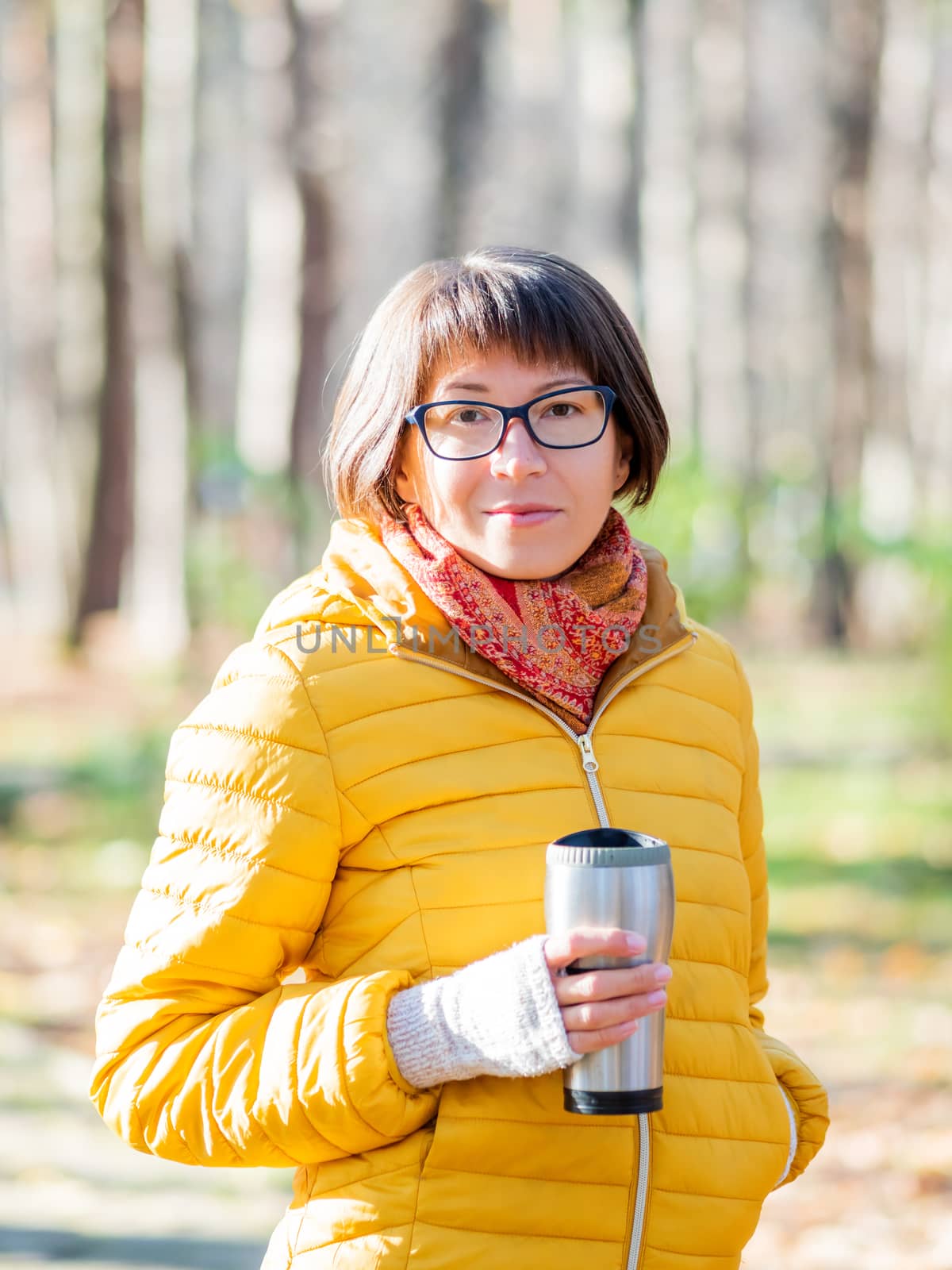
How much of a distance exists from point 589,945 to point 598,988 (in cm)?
5

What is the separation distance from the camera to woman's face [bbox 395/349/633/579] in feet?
7.13

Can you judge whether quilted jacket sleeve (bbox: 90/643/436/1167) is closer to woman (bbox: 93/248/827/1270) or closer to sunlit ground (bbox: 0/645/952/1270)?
woman (bbox: 93/248/827/1270)

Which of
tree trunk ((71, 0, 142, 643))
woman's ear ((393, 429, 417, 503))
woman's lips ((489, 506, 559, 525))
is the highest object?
tree trunk ((71, 0, 142, 643))

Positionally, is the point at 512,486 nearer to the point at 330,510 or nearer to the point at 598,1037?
the point at 598,1037

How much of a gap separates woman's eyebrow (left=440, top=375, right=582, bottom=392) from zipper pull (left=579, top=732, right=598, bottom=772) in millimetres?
501

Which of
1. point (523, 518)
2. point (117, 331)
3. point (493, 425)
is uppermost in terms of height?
point (117, 331)

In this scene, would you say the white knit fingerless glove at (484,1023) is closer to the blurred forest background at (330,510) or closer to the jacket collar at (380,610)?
the jacket collar at (380,610)

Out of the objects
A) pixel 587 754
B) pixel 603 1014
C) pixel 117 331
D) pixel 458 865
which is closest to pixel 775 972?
pixel 587 754

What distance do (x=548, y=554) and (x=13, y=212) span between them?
19.8m

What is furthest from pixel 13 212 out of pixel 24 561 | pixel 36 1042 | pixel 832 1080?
pixel 832 1080

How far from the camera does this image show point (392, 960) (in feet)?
6.73

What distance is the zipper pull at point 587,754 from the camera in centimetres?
217

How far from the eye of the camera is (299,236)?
12367mm

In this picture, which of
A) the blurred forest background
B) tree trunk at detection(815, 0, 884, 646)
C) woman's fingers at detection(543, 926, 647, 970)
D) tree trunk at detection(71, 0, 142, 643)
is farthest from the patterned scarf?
tree trunk at detection(815, 0, 884, 646)
